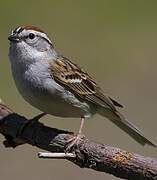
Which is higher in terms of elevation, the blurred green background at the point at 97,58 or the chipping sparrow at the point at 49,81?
the chipping sparrow at the point at 49,81

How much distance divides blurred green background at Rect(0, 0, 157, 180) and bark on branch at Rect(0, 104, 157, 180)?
3.32 metres

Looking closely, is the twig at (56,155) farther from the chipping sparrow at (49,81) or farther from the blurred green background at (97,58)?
the blurred green background at (97,58)

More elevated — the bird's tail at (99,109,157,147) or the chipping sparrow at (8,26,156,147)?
the chipping sparrow at (8,26,156,147)

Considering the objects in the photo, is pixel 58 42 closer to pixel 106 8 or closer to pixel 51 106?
pixel 106 8

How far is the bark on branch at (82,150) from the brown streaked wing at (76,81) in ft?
2.15

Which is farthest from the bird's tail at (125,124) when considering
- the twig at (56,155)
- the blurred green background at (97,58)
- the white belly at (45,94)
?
the blurred green background at (97,58)

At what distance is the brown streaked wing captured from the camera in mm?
6227

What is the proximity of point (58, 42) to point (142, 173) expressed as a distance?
28.4 feet

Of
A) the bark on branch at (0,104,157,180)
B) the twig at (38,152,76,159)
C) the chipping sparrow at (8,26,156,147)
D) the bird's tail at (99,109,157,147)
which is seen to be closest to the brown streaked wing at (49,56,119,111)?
the chipping sparrow at (8,26,156,147)

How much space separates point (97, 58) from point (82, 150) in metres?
7.98

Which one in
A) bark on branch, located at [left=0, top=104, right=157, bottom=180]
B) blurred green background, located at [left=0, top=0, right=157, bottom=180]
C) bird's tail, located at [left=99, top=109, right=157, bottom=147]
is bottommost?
blurred green background, located at [left=0, top=0, right=157, bottom=180]

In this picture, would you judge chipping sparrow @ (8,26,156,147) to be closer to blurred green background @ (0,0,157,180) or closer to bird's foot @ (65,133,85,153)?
bird's foot @ (65,133,85,153)

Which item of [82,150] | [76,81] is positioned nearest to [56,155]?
[82,150]

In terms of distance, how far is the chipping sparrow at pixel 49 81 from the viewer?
19.5 ft
